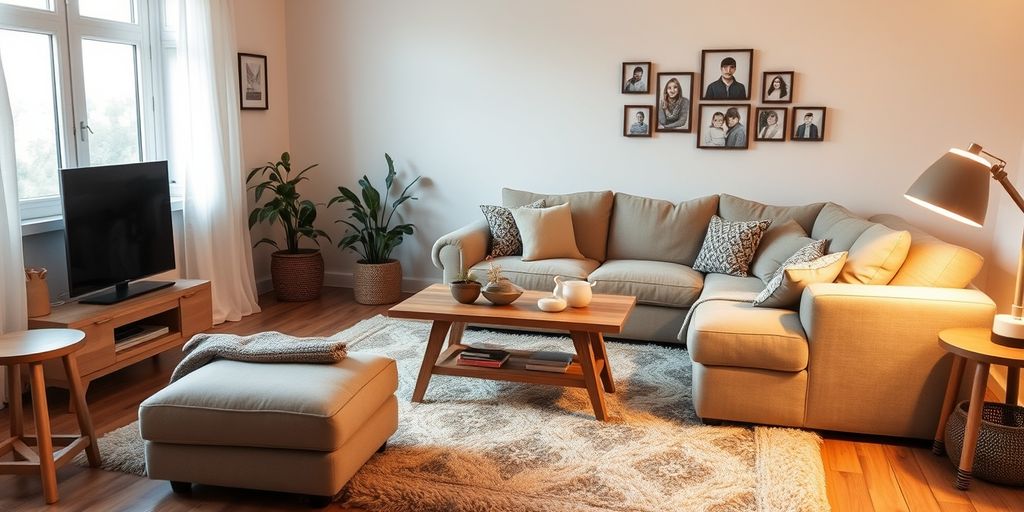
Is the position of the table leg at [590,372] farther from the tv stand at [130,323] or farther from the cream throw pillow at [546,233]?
the tv stand at [130,323]

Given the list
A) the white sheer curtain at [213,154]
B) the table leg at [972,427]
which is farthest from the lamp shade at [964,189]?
the white sheer curtain at [213,154]

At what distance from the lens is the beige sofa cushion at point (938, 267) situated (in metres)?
3.44

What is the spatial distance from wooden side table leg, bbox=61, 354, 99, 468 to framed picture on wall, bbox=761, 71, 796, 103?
4.17 metres

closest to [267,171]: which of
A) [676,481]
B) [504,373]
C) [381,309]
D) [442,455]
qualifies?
[381,309]

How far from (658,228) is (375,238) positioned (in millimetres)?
2056

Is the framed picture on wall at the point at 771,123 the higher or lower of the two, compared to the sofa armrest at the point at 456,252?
higher

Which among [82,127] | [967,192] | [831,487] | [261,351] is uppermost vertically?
[82,127]

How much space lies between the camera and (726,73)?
17.0ft

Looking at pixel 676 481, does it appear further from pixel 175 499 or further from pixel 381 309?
pixel 381 309

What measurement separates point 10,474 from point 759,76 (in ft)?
14.8

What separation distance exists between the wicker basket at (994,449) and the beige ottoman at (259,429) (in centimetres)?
223

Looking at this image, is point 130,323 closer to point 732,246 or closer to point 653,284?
point 653,284

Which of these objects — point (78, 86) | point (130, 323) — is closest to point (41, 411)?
point (130, 323)

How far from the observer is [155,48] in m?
4.91
